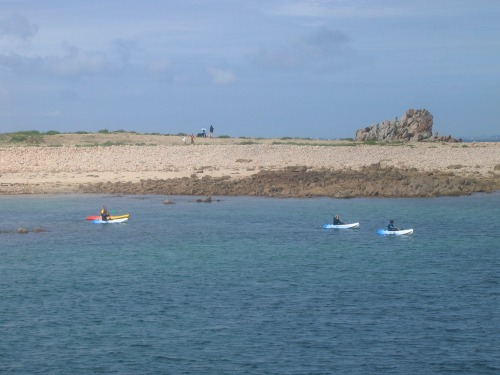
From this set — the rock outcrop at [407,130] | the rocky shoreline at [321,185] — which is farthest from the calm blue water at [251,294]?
the rock outcrop at [407,130]

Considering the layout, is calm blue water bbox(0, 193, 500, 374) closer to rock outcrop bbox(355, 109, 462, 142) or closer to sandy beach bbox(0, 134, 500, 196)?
sandy beach bbox(0, 134, 500, 196)

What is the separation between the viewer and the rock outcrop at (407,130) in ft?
243

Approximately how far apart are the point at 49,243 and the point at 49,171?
24.2 meters

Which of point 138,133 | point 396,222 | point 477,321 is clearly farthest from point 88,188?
point 477,321

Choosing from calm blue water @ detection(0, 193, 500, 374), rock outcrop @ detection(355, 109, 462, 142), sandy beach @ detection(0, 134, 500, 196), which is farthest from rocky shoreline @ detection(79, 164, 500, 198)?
rock outcrop @ detection(355, 109, 462, 142)

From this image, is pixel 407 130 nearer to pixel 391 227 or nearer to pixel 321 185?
pixel 321 185

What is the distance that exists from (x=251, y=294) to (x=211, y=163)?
35.2m

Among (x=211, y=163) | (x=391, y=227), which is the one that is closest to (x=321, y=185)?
(x=211, y=163)

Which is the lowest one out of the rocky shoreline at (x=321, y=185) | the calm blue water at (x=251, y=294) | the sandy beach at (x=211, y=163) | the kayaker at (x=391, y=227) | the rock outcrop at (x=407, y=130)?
the calm blue water at (x=251, y=294)

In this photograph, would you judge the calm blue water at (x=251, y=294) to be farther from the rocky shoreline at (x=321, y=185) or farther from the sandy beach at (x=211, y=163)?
the sandy beach at (x=211, y=163)

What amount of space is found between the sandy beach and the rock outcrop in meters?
5.25

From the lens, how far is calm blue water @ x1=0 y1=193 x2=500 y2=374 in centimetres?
2067

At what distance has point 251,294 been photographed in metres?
26.9

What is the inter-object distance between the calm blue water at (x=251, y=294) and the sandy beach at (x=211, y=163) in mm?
10779
